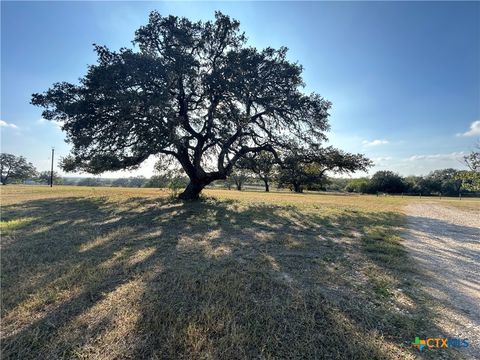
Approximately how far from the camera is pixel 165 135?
422 inches

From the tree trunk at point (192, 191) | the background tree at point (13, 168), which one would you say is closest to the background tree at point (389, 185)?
the tree trunk at point (192, 191)

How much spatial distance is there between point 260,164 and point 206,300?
10450 millimetres

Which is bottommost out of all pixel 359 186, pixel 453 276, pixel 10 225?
pixel 453 276

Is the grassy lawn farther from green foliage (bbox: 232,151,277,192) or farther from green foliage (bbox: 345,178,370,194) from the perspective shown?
green foliage (bbox: 345,178,370,194)

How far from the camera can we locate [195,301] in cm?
275

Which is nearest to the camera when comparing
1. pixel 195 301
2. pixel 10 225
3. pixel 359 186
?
pixel 195 301

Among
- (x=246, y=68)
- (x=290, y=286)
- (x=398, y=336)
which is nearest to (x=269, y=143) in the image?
(x=246, y=68)

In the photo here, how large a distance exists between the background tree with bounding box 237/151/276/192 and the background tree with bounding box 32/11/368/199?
383mm

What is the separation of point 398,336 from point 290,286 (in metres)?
1.25

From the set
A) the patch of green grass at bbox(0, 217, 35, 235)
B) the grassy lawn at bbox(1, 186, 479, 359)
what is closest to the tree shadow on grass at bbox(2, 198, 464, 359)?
the grassy lawn at bbox(1, 186, 479, 359)

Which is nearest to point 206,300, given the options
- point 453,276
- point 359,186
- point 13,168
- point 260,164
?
point 453,276

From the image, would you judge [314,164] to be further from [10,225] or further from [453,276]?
[10,225]

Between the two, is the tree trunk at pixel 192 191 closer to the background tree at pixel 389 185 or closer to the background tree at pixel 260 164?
the background tree at pixel 260 164

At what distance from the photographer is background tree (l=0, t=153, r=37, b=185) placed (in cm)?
5828
